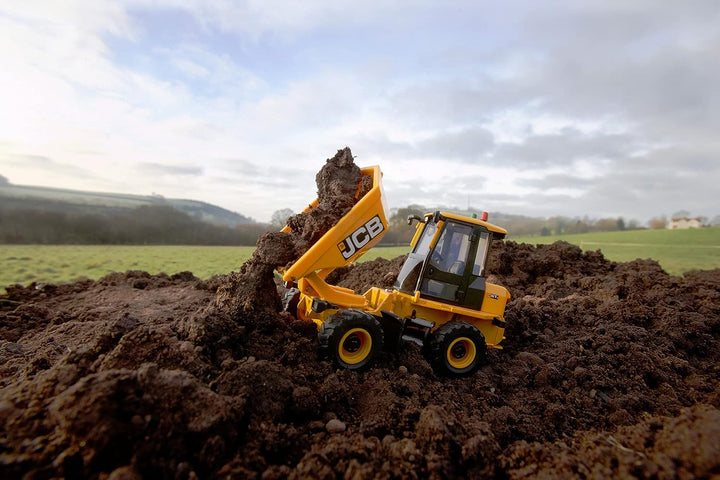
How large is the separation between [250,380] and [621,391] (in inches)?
188

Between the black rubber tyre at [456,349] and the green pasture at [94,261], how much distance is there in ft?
20.2

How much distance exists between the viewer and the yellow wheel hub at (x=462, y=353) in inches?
197

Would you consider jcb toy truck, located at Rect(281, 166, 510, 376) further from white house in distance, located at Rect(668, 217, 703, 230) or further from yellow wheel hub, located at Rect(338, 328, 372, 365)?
white house in distance, located at Rect(668, 217, 703, 230)

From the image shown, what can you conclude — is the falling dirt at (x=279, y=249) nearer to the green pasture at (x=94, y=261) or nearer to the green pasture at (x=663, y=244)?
the green pasture at (x=94, y=261)

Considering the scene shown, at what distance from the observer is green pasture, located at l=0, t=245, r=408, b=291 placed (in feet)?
37.4

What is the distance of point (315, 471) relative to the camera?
2611 millimetres

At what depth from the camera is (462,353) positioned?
512cm

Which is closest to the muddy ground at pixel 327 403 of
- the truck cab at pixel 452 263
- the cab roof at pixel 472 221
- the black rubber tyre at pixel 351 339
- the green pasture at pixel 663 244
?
the black rubber tyre at pixel 351 339

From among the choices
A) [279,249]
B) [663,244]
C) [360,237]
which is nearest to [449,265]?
[360,237]

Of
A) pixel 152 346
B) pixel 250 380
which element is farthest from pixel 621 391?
pixel 152 346

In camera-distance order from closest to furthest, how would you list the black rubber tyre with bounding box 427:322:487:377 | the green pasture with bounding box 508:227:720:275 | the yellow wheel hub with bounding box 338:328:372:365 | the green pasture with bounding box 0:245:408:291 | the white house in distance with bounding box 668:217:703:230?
1. the yellow wheel hub with bounding box 338:328:372:365
2. the black rubber tyre with bounding box 427:322:487:377
3. the green pasture with bounding box 0:245:408:291
4. the green pasture with bounding box 508:227:720:275
5. the white house in distance with bounding box 668:217:703:230

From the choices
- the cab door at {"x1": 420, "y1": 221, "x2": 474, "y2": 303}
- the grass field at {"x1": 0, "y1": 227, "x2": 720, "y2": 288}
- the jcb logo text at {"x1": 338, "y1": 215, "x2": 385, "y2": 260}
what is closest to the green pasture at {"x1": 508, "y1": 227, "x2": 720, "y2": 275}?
the grass field at {"x1": 0, "y1": 227, "x2": 720, "y2": 288}

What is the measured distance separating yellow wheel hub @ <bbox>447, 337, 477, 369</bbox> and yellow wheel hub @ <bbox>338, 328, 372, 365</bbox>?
1.25 meters

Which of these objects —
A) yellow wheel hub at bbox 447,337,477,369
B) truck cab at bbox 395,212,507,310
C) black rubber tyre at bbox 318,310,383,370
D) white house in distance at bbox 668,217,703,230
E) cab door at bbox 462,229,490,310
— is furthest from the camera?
white house in distance at bbox 668,217,703,230
